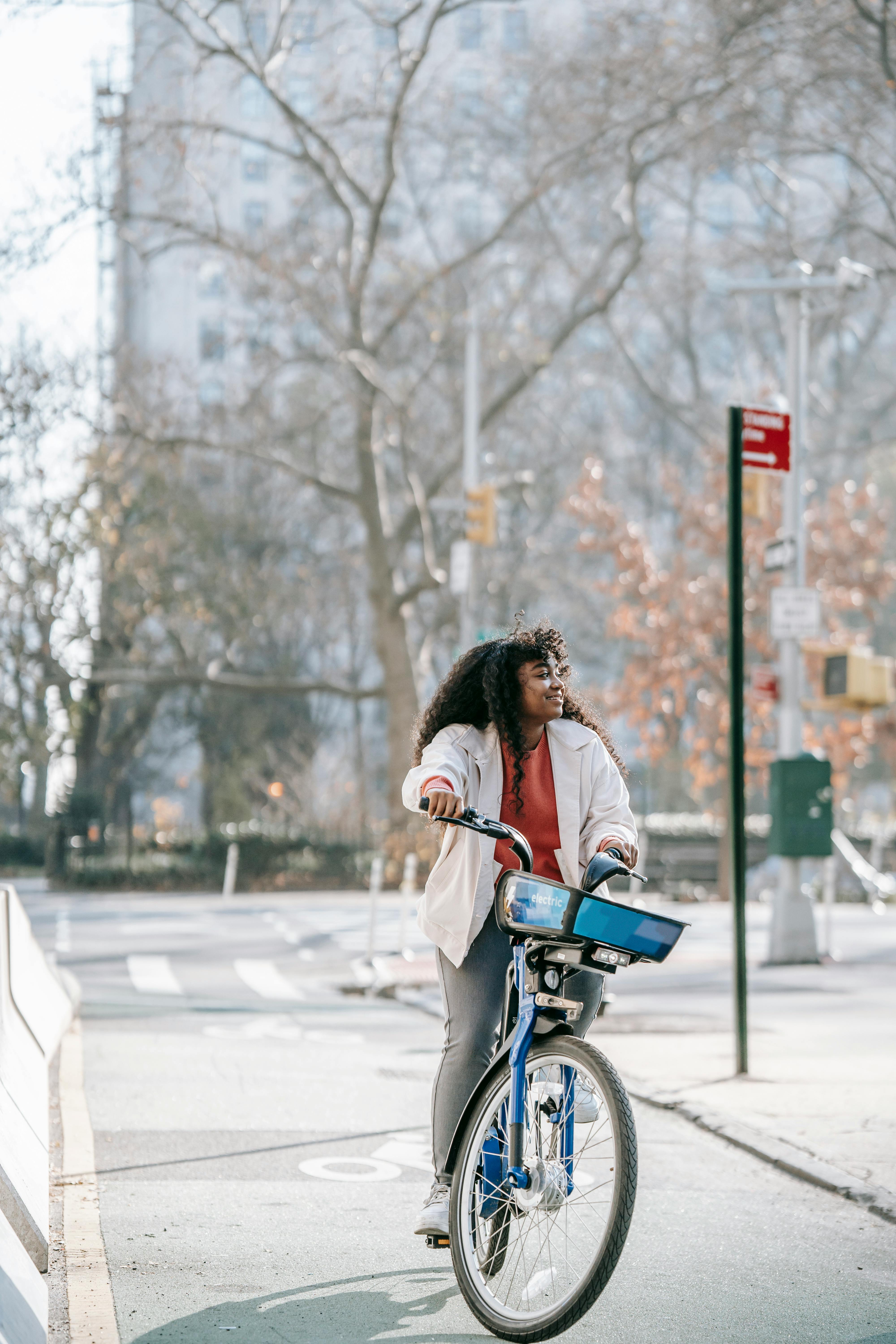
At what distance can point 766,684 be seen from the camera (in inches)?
638

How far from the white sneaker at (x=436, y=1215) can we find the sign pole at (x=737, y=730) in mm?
3860

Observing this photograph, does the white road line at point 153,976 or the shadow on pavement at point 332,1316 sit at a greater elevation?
the shadow on pavement at point 332,1316

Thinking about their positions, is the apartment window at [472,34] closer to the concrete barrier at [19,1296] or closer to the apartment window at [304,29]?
the apartment window at [304,29]

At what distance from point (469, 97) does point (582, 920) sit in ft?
86.3

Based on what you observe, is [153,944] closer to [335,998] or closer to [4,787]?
[335,998]

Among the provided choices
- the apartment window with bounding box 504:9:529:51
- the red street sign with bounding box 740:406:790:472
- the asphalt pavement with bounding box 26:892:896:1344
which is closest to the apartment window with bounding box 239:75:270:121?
the apartment window with bounding box 504:9:529:51

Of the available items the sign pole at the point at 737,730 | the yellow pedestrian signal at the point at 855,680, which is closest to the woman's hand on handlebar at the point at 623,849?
the sign pole at the point at 737,730

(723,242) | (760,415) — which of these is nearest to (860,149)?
(760,415)

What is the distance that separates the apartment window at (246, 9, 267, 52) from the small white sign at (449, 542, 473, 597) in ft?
24.3

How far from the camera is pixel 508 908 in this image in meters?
4.28

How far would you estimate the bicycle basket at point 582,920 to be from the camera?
4.07m

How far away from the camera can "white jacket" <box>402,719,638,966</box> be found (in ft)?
15.1

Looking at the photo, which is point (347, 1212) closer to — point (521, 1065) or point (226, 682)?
point (521, 1065)

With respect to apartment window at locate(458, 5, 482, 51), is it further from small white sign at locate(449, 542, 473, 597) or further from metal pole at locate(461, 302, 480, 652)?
small white sign at locate(449, 542, 473, 597)
